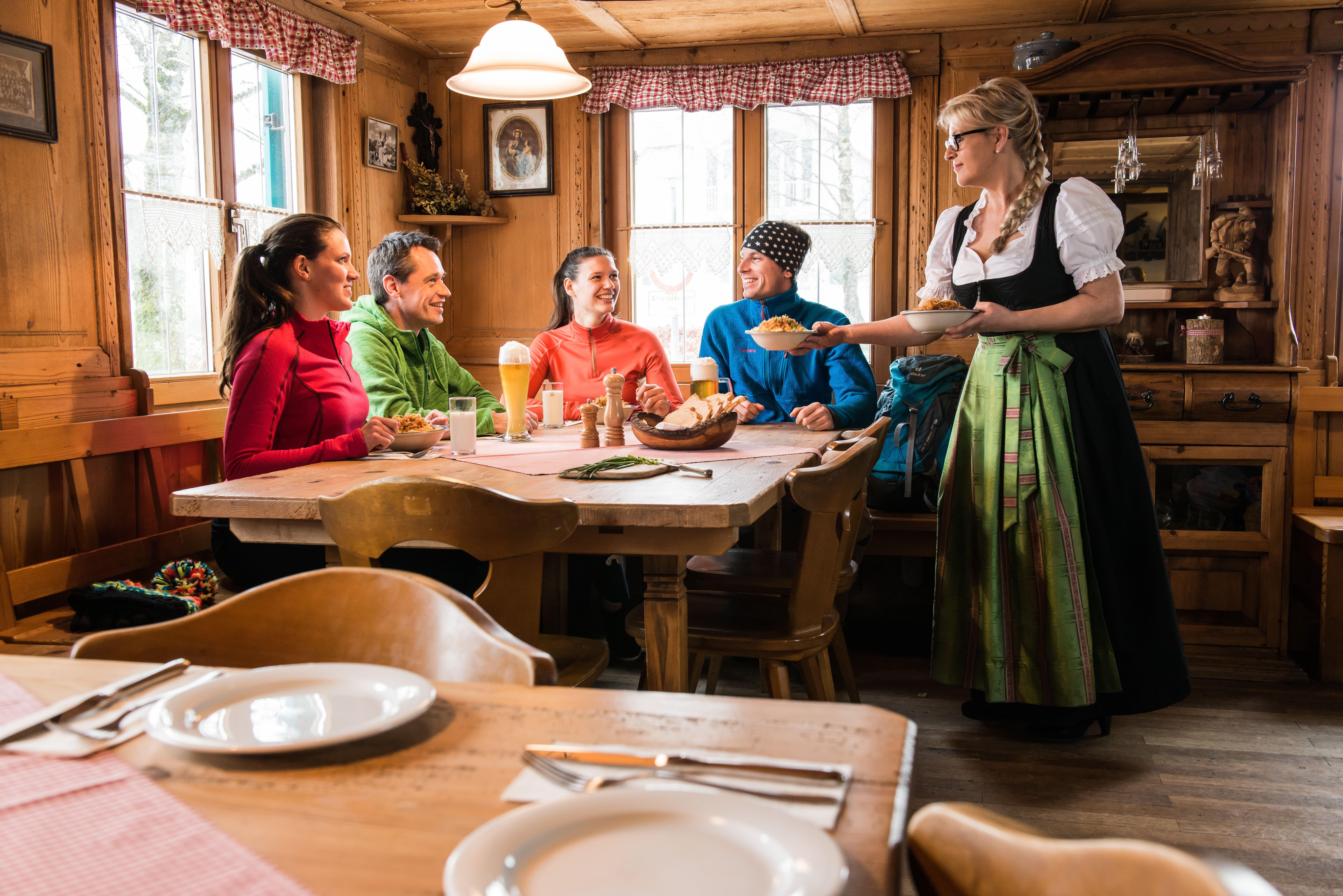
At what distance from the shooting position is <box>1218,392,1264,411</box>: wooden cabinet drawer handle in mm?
3520

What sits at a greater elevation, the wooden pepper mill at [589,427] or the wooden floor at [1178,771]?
the wooden pepper mill at [589,427]

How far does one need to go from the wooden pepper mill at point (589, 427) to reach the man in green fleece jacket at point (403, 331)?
413 mm

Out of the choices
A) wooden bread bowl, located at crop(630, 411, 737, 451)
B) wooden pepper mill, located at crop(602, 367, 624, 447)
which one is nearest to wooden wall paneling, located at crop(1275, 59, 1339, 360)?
A: wooden bread bowl, located at crop(630, 411, 737, 451)

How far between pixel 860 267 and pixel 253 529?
3.50 meters

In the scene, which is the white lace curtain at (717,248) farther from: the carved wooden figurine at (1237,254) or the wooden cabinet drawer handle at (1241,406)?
the wooden cabinet drawer handle at (1241,406)

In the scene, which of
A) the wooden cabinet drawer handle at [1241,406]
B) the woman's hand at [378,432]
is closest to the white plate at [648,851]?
the woman's hand at [378,432]

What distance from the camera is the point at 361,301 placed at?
3238 mm

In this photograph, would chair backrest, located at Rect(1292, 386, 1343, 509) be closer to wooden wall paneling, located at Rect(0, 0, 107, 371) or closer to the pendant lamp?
the pendant lamp

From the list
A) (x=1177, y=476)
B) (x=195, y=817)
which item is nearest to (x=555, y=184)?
(x=1177, y=476)

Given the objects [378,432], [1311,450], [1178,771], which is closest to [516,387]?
[378,432]

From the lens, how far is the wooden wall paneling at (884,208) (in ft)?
15.6

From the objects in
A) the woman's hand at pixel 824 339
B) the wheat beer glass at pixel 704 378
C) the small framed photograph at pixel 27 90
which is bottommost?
the wheat beer glass at pixel 704 378

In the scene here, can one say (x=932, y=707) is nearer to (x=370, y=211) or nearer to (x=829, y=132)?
(x=829, y=132)

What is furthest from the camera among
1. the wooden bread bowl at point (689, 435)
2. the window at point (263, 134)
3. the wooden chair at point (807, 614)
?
the window at point (263, 134)
